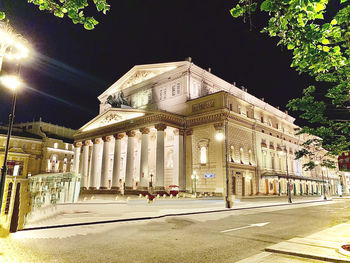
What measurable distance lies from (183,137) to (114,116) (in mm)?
13141

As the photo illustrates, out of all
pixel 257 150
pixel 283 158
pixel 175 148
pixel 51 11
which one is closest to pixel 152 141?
pixel 175 148

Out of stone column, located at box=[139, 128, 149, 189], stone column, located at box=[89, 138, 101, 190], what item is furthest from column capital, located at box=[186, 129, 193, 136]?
stone column, located at box=[89, 138, 101, 190]

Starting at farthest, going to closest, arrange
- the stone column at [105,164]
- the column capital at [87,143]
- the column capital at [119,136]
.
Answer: the column capital at [87,143] < the stone column at [105,164] < the column capital at [119,136]

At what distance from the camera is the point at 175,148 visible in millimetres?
39688

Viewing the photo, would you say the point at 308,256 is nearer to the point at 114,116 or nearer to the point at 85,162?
the point at 114,116

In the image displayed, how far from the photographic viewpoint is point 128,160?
3856cm

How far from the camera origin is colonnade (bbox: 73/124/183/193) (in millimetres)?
35250

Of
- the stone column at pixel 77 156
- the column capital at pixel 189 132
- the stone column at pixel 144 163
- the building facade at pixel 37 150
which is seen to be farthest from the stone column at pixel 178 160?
the building facade at pixel 37 150

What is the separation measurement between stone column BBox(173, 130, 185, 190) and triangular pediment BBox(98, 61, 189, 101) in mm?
12653

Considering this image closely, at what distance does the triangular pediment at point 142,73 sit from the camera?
147ft

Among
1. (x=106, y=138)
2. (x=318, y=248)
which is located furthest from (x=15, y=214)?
(x=106, y=138)

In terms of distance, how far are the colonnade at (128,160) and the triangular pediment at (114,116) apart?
2519 mm

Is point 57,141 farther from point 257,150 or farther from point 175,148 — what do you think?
point 257,150

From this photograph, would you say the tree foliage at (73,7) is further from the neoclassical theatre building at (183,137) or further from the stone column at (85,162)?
the stone column at (85,162)
